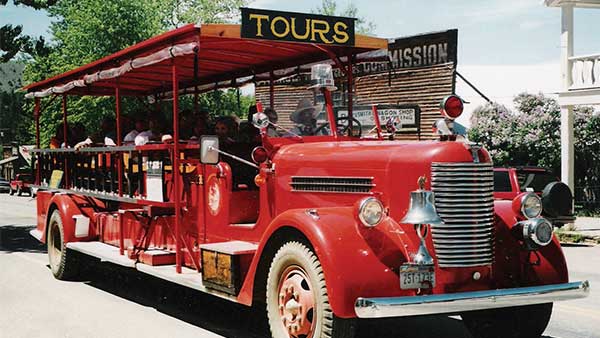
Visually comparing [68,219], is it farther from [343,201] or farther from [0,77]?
[0,77]

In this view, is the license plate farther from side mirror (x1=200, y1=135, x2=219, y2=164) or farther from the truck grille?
side mirror (x1=200, y1=135, x2=219, y2=164)

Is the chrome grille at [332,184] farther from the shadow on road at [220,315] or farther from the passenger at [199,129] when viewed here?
the passenger at [199,129]

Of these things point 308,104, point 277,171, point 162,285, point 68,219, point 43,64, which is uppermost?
point 43,64

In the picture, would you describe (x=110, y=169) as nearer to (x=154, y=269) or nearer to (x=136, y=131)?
(x=136, y=131)

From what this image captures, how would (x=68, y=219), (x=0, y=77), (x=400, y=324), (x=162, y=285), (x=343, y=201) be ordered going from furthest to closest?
(x=0, y=77), (x=68, y=219), (x=162, y=285), (x=400, y=324), (x=343, y=201)

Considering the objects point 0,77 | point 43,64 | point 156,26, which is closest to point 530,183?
point 156,26

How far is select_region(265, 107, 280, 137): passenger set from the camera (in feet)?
22.4

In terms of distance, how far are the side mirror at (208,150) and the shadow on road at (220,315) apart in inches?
61.5

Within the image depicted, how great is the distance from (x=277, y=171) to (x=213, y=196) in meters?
1.03

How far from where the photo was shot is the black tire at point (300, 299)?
5.09 metres

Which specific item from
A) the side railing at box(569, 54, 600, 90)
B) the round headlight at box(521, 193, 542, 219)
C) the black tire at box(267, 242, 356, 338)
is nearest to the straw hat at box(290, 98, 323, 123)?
the black tire at box(267, 242, 356, 338)

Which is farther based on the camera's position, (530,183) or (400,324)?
(530,183)

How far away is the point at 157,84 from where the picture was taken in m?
10.5

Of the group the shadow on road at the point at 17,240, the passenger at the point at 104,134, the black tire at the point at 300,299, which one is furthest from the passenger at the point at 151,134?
the shadow on road at the point at 17,240
